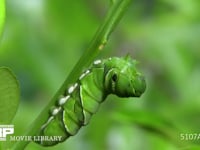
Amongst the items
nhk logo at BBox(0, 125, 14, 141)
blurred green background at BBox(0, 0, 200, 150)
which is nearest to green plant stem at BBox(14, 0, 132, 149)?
nhk logo at BBox(0, 125, 14, 141)

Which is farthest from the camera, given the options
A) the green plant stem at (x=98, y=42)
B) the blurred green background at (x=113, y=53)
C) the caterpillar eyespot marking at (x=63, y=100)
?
the blurred green background at (x=113, y=53)

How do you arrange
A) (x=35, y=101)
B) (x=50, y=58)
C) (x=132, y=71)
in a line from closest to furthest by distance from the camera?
(x=132, y=71)
(x=50, y=58)
(x=35, y=101)

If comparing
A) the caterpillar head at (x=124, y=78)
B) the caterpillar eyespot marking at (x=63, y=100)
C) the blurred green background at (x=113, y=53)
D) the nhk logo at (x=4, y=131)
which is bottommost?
the nhk logo at (x=4, y=131)

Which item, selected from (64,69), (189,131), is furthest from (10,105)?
(64,69)

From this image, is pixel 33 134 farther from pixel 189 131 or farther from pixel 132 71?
pixel 189 131

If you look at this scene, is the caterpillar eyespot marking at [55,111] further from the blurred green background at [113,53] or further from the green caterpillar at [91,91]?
the blurred green background at [113,53]

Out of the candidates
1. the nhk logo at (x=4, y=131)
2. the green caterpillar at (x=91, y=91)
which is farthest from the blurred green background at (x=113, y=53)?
the nhk logo at (x=4, y=131)

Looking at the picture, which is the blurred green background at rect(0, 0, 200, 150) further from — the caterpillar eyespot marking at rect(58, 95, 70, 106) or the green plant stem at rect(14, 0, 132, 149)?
the green plant stem at rect(14, 0, 132, 149)
